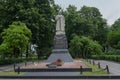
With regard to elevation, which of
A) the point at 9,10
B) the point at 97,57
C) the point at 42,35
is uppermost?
the point at 9,10

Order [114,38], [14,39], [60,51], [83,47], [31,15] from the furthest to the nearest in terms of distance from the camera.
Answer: [114,38], [83,47], [31,15], [14,39], [60,51]

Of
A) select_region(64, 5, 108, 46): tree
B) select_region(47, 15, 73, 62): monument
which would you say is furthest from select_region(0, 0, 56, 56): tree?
select_region(64, 5, 108, 46): tree

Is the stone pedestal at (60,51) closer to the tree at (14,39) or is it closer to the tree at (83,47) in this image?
the tree at (14,39)

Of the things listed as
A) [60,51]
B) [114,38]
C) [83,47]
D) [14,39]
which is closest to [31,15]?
[14,39]

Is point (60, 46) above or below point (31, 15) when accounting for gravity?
below

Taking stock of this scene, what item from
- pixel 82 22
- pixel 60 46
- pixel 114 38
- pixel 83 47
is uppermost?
pixel 82 22

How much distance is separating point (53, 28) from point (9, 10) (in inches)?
461

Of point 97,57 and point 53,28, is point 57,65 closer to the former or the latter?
point 53,28

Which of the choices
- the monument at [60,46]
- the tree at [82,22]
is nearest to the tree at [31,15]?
the monument at [60,46]

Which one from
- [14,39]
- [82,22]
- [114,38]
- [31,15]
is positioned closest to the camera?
[14,39]

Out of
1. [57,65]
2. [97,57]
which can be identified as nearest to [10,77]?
[57,65]

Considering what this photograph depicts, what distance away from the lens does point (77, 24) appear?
80.7 metres

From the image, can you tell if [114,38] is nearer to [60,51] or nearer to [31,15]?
[31,15]

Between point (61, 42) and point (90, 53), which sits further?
point (90, 53)
